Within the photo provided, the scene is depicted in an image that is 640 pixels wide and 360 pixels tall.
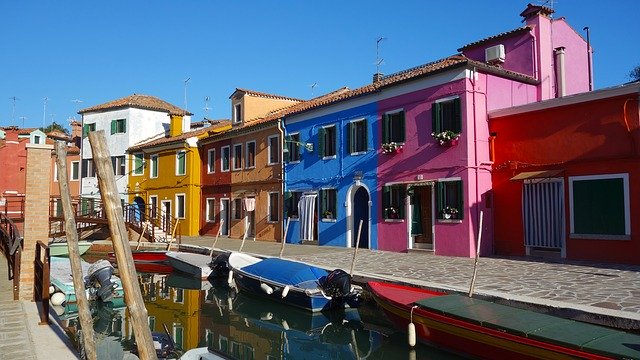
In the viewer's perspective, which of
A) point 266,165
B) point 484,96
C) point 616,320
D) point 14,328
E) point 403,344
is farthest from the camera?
point 266,165

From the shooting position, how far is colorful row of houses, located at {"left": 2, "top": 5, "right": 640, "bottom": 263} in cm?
1321

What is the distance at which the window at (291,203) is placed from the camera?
2216 cm

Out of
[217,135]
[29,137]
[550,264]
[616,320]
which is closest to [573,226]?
[550,264]

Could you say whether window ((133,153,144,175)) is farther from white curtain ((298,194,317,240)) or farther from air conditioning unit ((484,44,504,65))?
air conditioning unit ((484,44,504,65))

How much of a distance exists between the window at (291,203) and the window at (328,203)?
1774mm

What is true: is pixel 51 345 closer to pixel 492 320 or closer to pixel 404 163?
pixel 492 320

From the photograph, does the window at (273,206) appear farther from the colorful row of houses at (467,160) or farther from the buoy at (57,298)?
the buoy at (57,298)

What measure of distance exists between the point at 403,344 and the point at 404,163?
29.6ft

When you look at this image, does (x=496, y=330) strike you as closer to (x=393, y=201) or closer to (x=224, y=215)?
(x=393, y=201)

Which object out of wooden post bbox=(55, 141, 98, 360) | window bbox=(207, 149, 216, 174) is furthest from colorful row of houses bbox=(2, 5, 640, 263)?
wooden post bbox=(55, 141, 98, 360)

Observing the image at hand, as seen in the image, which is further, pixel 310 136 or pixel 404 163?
pixel 310 136

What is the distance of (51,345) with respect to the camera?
6.01 meters

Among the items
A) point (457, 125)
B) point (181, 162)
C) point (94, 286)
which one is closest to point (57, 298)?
point (94, 286)

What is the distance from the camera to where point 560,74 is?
17.5m
